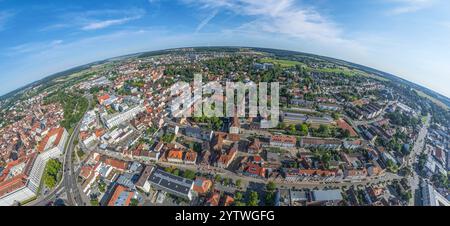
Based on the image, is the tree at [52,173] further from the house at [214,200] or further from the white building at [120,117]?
the house at [214,200]

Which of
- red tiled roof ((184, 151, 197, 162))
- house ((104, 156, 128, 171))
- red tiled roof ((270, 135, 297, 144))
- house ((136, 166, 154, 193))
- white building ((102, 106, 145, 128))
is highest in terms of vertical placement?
white building ((102, 106, 145, 128))

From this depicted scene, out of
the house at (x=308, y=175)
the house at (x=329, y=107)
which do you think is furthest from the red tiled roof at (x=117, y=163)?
the house at (x=329, y=107)

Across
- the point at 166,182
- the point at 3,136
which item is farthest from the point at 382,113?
the point at 3,136

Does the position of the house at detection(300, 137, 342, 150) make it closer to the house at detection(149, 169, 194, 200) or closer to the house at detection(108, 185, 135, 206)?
the house at detection(149, 169, 194, 200)

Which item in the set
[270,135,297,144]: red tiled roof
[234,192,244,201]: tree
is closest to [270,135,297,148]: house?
[270,135,297,144]: red tiled roof

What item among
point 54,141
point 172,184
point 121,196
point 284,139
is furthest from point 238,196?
point 54,141

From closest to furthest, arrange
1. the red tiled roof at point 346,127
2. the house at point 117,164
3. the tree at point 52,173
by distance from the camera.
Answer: the tree at point 52,173 < the house at point 117,164 < the red tiled roof at point 346,127
